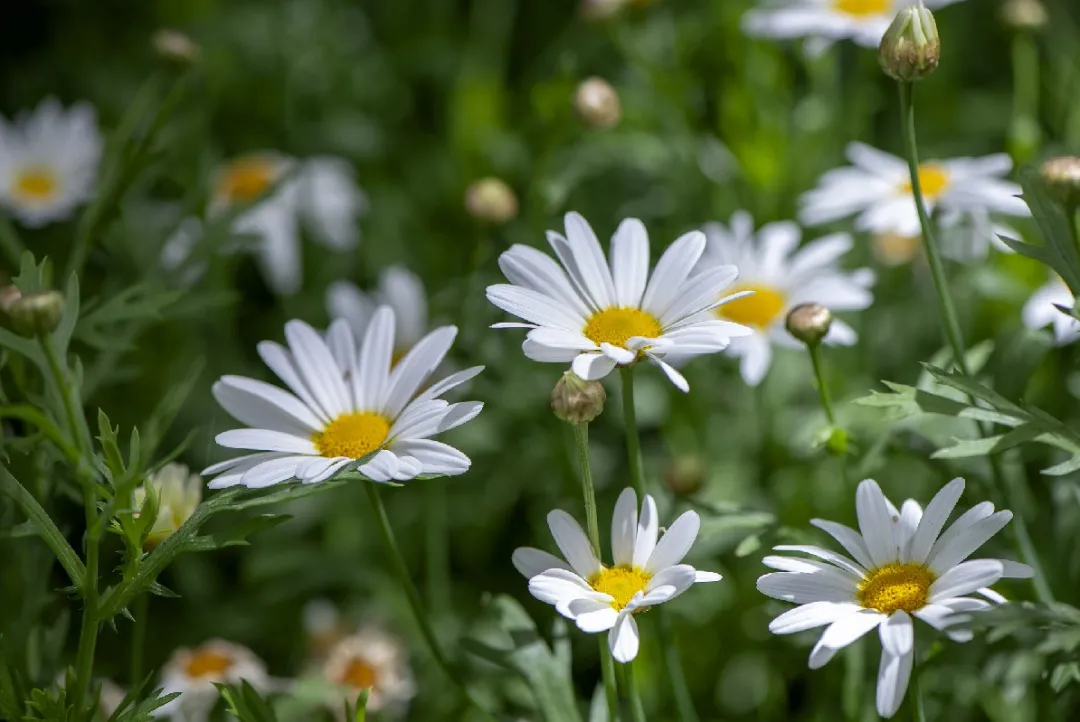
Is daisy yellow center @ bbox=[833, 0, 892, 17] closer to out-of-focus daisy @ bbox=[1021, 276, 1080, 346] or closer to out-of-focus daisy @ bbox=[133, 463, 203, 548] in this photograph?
out-of-focus daisy @ bbox=[1021, 276, 1080, 346]

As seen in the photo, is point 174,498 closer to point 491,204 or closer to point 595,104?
point 491,204

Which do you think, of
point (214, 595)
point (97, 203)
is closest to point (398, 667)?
point (214, 595)

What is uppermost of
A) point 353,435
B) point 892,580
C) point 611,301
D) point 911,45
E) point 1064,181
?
point 911,45

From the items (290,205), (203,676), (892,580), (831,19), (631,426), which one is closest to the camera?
(892,580)

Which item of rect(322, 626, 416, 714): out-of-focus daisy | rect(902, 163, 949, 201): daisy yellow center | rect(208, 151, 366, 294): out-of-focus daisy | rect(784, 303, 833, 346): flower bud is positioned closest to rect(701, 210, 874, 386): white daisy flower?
rect(902, 163, 949, 201): daisy yellow center

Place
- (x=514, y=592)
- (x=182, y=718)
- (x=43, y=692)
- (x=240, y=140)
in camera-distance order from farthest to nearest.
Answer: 1. (x=240, y=140)
2. (x=514, y=592)
3. (x=182, y=718)
4. (x=43, y=692)

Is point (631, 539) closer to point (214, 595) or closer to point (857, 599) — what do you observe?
point (857, 599)

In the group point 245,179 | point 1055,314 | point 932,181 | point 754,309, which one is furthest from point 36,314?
point 245,179
